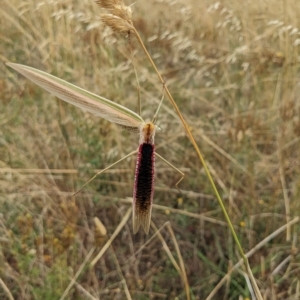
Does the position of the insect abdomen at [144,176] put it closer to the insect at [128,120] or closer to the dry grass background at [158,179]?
the insect at [128,120]

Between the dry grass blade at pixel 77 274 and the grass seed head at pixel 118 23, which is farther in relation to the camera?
the dry grass blade at pixel 77 274

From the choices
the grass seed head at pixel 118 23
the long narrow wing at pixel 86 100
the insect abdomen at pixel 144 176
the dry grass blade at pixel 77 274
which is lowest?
the dry grass blade at pixel 77 274

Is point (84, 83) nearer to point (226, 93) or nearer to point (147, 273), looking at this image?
point (226, 93)

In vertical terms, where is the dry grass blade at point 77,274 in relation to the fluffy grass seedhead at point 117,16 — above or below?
below

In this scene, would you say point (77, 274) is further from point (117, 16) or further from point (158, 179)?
point (117, 16)

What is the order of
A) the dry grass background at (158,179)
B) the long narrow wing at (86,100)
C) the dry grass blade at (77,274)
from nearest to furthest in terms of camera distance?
1. the long narrow wing at (86,100)
2. the dry grass blade at (77,274)
3. the dry grass background at (158,179)

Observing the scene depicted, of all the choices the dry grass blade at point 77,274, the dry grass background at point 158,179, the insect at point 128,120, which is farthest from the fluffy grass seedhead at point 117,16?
the dry grass blade at point 77,274

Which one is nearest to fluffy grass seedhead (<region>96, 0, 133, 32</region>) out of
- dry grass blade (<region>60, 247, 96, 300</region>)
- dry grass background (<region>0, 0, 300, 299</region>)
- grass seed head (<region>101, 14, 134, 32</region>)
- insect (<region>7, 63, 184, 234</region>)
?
grass seed head (<region>101, 14, 134, 32</region>)

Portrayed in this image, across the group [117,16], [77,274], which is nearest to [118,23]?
[117,16]
